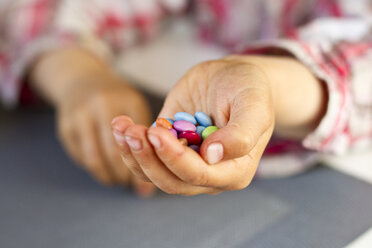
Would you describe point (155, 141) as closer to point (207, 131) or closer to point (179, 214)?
point (207, 131)

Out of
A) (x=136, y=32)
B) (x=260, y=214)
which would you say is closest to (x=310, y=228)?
(x=260, y=214)

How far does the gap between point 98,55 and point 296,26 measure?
28 cm

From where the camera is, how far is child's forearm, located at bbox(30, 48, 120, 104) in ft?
1.63

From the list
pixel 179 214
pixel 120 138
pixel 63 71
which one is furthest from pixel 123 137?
pixel 63 71

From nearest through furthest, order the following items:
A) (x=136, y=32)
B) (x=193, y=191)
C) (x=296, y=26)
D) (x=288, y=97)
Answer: (x=193, y=191) < (x=288, y=97) < (x=296, y=26) < (x=136, y=32)

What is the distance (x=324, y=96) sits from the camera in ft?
1.21

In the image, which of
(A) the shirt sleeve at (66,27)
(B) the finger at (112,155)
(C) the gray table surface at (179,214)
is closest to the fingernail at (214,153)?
(C) the gray table surface at (179,214)

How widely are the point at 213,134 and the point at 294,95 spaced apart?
0.16 meters

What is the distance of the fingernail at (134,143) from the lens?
0.63ft

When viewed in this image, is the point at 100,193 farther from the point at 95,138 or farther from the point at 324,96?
the point at 324,96

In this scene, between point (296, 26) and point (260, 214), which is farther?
point (296, 26)

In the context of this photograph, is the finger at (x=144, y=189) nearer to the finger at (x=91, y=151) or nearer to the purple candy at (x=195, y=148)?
the finger at (x=91, y=151)

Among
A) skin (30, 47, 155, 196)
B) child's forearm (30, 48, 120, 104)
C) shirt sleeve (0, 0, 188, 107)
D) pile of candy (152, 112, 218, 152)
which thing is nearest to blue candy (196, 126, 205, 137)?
pile of candy (152, 112, 218, 152)

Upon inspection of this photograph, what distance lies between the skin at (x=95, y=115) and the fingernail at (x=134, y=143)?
0.62 ft
